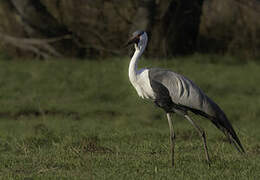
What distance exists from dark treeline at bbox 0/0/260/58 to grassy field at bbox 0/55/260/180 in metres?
0.68

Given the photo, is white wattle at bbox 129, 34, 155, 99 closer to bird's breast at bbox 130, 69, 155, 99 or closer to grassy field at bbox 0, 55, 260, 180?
bird's breast at bbox 130, 69, 155, 99

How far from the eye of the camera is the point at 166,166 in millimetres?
5840

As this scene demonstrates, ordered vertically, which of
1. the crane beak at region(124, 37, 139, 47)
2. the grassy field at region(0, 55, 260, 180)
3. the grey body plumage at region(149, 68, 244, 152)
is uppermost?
the crane beak at region(124, 37, 139, 47)

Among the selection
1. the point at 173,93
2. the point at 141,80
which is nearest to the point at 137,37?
the point at 141,80

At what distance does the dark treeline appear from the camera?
1429 cm

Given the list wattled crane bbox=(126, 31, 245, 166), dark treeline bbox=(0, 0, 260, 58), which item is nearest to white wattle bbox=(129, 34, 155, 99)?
wattled crane bbox=(126, 31, 245, 166)

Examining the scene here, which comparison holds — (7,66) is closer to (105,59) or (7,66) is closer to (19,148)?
(105,59)

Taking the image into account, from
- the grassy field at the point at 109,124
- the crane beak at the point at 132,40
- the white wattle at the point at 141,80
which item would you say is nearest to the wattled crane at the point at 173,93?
the white wattle at the point at 141,80

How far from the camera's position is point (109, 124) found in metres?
9.05

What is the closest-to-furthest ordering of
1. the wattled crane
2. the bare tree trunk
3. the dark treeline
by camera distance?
the wattled crane < the bare tree trunk < the dark treeline

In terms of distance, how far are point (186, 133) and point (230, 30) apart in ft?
27.9

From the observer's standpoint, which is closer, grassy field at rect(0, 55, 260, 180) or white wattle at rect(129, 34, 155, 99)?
grassy field at rect(0, 55, 260, 180)

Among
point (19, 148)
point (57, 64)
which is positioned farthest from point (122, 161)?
point (57, 64)

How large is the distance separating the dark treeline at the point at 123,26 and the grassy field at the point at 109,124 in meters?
0.68
